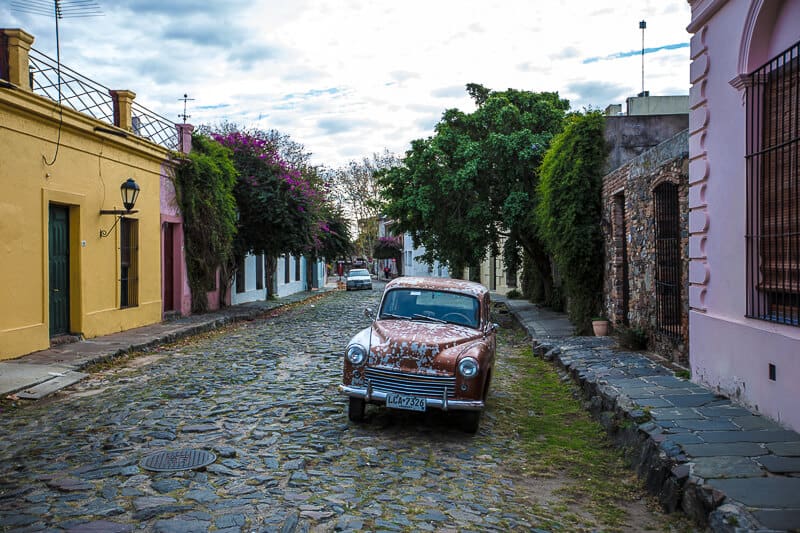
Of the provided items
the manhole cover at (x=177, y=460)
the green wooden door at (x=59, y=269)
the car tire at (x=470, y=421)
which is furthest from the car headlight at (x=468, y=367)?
the green wooden door at (x=59, y=269)

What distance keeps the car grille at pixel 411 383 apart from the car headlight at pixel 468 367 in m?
0.12

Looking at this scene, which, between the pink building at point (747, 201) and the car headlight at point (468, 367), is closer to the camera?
the pink building at point (747, 201)

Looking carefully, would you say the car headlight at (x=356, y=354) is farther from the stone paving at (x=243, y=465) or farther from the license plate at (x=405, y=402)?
the stone paving at (x=243, y=465)

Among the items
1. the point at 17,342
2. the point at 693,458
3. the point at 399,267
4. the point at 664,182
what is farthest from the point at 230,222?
the point at 399,267

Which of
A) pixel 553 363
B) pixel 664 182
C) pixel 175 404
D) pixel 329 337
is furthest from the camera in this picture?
pixel 329 337

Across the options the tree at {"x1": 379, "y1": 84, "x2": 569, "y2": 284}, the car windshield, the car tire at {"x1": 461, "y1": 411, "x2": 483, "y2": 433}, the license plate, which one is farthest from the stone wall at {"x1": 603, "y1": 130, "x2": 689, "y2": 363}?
the tree at {"x1": 379, "y1": 84, "x2": 569, "y2": 284}

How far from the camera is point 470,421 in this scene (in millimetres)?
6746

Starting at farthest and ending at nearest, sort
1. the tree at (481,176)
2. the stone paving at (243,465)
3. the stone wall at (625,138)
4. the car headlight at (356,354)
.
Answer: the tree at (481,176) → the stone wall at (625,138) → the car headlight at (356,354) → the stone paving at (243,465)

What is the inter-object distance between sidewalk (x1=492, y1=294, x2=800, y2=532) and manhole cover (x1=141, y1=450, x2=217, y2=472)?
12.3 ft

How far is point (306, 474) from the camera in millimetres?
5379

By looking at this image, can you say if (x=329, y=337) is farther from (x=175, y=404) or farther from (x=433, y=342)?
(x=433, y=342)

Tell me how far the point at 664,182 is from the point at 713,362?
344cm

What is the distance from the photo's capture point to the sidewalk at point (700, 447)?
4059 millimetres

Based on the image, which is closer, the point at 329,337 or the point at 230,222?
the point at 329,337
